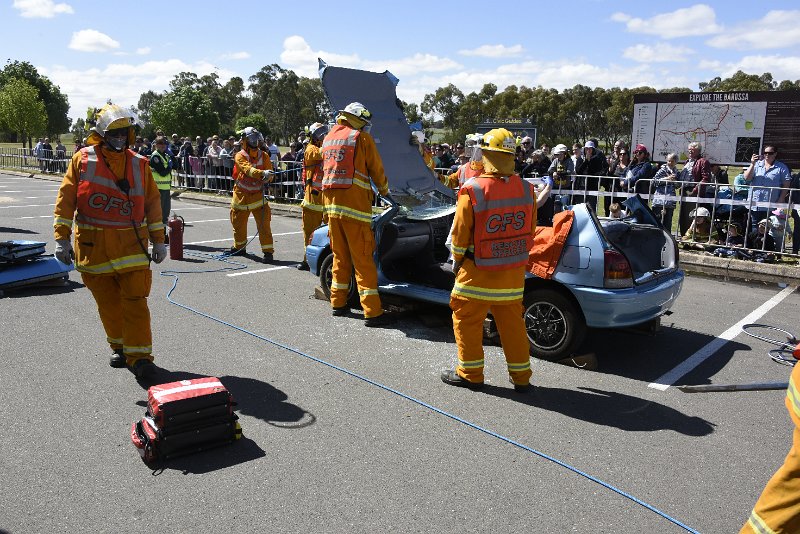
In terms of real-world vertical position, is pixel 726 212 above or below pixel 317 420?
above

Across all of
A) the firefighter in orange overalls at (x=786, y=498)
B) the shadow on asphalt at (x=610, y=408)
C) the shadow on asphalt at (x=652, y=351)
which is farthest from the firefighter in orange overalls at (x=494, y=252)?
the firefighter in orange overalls at (x=786, y=498)

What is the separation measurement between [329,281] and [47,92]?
74388mm

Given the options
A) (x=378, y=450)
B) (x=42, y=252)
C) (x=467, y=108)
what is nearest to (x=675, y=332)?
(x=378, y=450)

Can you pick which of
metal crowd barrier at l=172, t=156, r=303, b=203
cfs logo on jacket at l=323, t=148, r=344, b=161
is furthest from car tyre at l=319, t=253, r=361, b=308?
metal crowd barrier at l=172, t=156, r=303, b=203

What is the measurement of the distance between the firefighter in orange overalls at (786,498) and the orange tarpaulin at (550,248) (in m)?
2.87

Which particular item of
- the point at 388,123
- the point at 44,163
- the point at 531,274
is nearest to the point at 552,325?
the point at 531,274

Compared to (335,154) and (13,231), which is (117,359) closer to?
(335,154)

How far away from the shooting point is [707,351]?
598cm

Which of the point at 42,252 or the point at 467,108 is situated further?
the point at 467,108

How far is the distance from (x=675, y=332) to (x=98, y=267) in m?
5.31

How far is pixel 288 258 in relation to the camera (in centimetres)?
1030

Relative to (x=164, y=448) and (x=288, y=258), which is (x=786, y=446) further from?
(x=288, y=258)

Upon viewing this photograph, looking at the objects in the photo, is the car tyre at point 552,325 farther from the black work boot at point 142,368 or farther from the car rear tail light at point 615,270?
the black work boot at point 142,368

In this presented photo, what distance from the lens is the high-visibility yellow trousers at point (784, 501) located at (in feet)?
8.05
